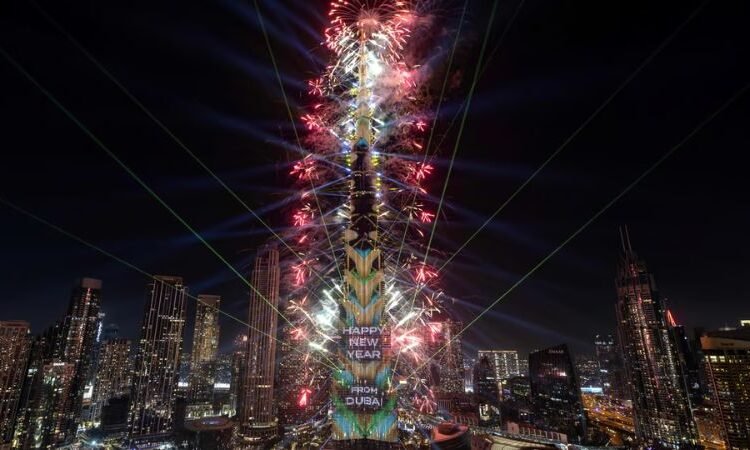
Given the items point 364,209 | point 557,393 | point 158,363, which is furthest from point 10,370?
point 557,393

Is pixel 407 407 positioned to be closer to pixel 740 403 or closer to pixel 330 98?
pixel 330 98

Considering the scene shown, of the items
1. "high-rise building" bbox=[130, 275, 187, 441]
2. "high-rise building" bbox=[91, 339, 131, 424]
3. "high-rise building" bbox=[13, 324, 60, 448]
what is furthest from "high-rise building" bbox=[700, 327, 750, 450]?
"high-rise building" bbox=[91, 339, 131, 424]

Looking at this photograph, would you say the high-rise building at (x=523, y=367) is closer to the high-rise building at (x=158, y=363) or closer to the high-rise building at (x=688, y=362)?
the high-rise building at (x=688, y=362)

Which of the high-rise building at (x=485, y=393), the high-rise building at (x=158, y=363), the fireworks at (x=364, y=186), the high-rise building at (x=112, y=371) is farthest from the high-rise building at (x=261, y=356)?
the fireworks at (x=364, y=186)

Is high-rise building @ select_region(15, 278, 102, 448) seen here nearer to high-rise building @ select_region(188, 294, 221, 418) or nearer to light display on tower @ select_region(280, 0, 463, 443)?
high-rise building @ select_region(188, 294, 221, 418)

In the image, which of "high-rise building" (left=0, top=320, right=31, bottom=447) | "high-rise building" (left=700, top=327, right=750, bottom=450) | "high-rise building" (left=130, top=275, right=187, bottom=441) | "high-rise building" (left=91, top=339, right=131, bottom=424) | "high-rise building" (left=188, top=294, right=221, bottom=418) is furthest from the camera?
"high-rise building" (left=188, top=294, right=221, bottom=418)
